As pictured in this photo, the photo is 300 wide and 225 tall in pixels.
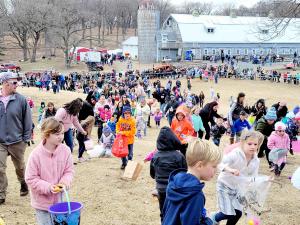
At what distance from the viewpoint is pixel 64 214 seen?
4.21m

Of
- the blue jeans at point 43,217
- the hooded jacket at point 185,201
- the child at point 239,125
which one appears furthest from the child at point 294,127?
the hooded jacket at point 185,201

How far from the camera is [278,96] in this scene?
117 feet

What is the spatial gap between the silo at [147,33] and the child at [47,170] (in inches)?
2293

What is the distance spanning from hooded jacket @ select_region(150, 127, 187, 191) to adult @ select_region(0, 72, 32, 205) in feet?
7.80

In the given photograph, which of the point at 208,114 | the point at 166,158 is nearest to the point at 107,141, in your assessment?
the point at 208,114

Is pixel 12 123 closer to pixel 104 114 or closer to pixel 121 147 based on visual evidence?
pixel 121 147

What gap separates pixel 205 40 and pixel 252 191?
57.9 metres

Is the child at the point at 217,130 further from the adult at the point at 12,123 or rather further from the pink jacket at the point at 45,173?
the pink jacket at the point at 45,173

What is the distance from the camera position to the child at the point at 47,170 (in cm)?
443

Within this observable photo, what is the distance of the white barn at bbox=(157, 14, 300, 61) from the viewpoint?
2442 inches

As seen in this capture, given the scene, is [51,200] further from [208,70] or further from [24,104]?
[208,70]

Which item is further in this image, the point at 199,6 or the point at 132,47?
the point at 199,6

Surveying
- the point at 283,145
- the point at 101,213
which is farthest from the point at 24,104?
the point at 283,145

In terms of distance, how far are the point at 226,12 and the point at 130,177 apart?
395 ft
